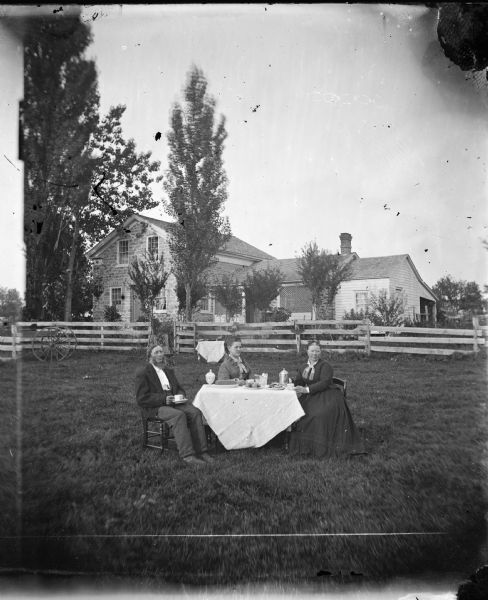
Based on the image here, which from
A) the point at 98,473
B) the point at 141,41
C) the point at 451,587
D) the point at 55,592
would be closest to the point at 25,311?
the point at 98,473

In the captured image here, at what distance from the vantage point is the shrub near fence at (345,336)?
247 cm

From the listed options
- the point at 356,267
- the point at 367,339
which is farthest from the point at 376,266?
the point at 367,339

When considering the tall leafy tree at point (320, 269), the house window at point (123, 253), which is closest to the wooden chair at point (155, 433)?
Result: the house window at point (123, 253)

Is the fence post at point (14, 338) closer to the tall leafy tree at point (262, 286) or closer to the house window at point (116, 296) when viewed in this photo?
the house window at point (116, 296)

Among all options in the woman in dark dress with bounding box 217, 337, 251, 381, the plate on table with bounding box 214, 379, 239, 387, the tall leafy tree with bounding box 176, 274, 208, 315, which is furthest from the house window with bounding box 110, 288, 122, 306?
the plate on table with bounding box 214, 379, 239, 387

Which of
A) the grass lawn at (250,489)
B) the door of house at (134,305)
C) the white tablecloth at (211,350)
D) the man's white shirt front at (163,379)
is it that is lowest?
the grass lawn at (250,489)

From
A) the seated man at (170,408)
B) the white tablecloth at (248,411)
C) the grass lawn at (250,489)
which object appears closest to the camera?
the grass lawn at (250,489)

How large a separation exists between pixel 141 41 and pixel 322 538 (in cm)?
281

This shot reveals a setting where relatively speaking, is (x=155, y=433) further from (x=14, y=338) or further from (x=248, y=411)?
(x=14, y=338)

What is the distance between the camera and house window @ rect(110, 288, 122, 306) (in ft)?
7.66

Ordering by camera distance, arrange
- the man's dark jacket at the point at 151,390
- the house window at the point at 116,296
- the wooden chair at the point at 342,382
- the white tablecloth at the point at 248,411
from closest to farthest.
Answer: the house window at the point at 116,296 → the man's dark jacket at the point at 151,390 → the wooden chair at the point at 342,382 → the white tablecloth at the point at 248,411

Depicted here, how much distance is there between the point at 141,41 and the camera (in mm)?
2225

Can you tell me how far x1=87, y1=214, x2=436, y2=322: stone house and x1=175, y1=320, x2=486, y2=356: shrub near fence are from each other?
83mm

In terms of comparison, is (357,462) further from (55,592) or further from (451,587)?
(55,592)
